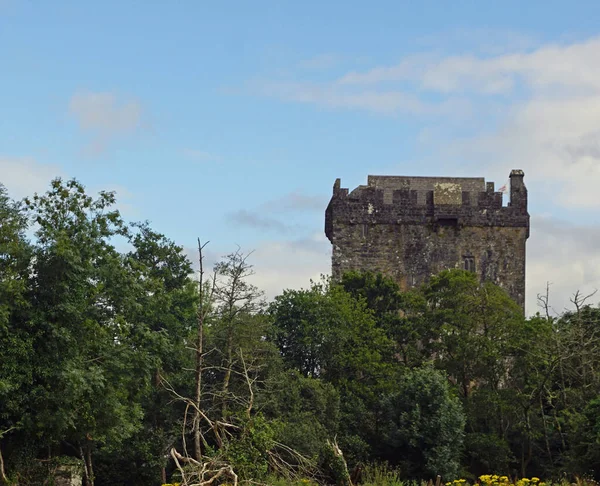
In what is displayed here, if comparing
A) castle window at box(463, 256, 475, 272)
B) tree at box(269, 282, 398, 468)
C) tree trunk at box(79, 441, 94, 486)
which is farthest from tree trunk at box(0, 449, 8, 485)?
castle window at box(463, 256, 475, 272)

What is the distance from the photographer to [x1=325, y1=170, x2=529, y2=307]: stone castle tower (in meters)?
52.5

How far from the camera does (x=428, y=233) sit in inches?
Result: 2079

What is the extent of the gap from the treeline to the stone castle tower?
2582 millimetres

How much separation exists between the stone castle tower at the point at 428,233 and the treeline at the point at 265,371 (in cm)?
258

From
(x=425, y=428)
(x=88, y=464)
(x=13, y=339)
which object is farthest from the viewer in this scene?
(x=425, y=428)

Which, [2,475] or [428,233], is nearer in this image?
[2,475]

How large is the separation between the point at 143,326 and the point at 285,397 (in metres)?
7.87

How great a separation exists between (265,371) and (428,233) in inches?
514

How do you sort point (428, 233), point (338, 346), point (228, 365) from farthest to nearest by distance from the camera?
point (428, 233) < point (338, 346) < point (228, 365)

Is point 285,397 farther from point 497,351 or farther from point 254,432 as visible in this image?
point 254,432

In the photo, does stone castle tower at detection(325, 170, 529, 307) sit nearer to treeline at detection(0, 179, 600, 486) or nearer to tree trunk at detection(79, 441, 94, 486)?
treeline at detection(0, 179, 600, 486)

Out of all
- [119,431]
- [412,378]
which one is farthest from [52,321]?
[412,378]

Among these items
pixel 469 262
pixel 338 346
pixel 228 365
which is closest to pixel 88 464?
pixel 228 365

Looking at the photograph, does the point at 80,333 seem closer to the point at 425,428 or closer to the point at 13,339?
the point at 13,339
